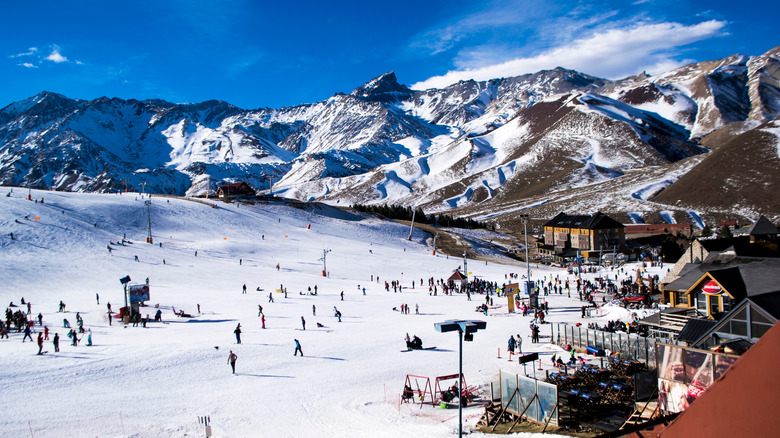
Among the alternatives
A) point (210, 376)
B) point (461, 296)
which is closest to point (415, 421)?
point (210, 376)

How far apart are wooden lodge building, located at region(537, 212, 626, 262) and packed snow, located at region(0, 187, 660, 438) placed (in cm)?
2254

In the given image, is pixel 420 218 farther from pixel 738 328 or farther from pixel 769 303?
pixel 738 328

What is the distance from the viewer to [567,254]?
85.3 metres

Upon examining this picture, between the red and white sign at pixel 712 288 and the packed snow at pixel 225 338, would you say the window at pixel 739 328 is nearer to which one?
the packed snow at pixel 225 338

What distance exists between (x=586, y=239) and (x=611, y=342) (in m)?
70.4

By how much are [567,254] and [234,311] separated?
65.8m

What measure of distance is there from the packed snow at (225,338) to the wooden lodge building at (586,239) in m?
22.5

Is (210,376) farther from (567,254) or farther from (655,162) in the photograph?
(655,162)

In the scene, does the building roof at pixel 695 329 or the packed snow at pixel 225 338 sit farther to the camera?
the building roof at pixel 695 329

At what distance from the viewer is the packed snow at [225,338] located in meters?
16.5

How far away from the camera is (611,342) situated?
23.1 meters

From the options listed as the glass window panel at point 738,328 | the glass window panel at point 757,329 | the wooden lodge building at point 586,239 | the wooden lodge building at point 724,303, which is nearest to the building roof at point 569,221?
the wooden lodge building at point 586,239

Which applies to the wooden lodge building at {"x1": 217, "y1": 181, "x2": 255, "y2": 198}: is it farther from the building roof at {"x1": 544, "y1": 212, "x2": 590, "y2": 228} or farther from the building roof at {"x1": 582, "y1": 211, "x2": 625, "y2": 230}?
the building roof at {"x1": 582, "y1": 211, "x2": 625, "y2": 230}

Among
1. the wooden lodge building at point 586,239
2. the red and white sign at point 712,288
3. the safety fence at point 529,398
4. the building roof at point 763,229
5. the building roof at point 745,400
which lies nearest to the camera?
the building roof at point 745,400
